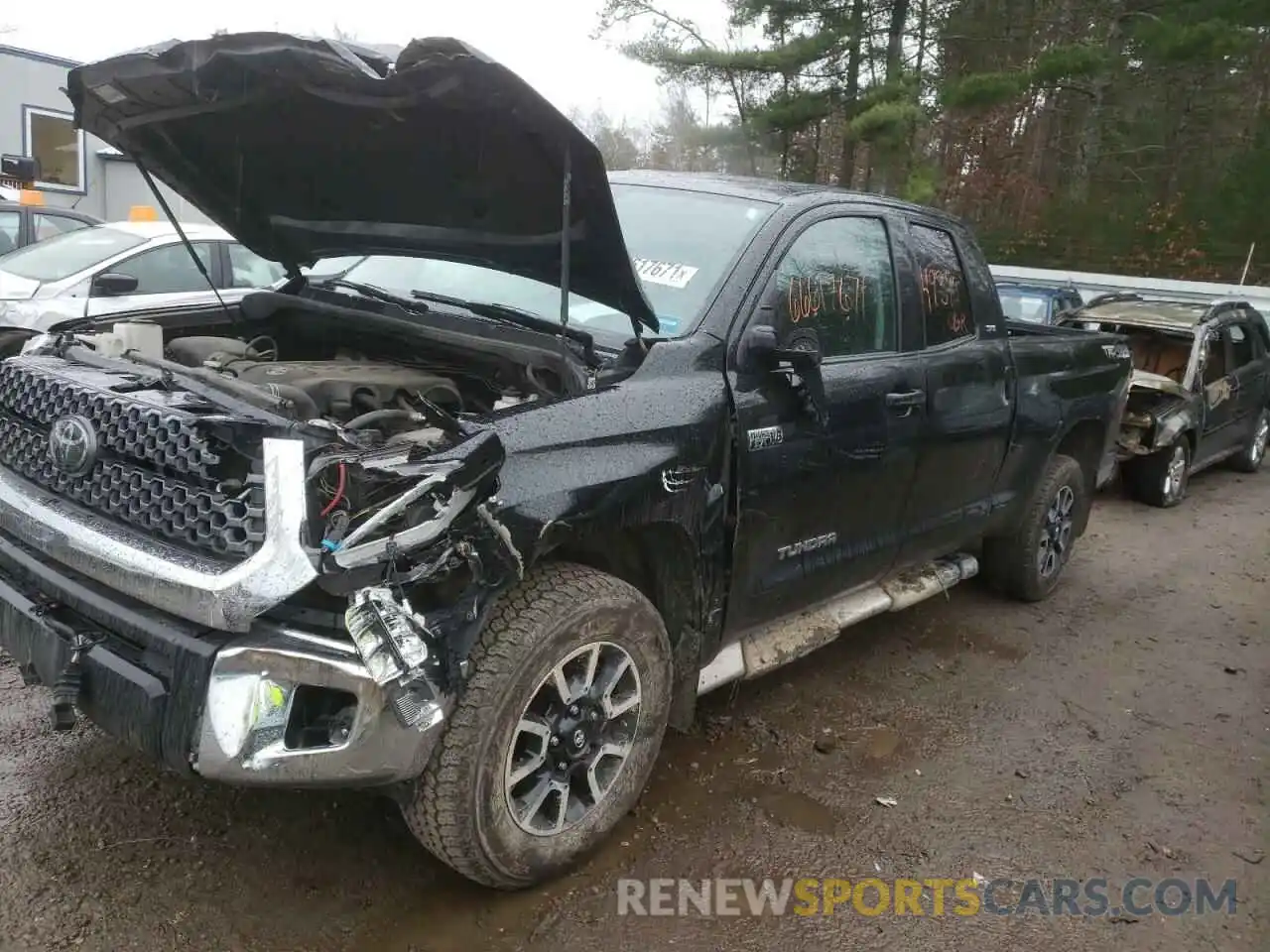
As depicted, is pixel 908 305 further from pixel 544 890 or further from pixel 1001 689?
pixel 544 890

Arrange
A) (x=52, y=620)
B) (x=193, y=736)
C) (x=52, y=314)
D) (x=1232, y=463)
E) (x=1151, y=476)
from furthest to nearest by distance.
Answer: (x=1232, y=463)
(x=1151, y=476)
(x=52, y=314)
(x=52, y=620)
(x=193, y=736)

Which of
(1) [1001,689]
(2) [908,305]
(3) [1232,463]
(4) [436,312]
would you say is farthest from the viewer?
(3) [1232,463]

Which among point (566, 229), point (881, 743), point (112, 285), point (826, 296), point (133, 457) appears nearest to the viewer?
point (133, 457)

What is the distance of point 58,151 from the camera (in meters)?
16.9

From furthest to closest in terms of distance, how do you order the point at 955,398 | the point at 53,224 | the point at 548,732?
the point at 53,224 → the point at 955,398 → the point at 548,732

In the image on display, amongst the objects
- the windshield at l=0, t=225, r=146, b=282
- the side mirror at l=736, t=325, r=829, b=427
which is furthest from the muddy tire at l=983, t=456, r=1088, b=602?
the windshield at l=0, t=225, r=146, b=282

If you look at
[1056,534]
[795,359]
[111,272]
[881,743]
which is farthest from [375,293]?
[111,272]

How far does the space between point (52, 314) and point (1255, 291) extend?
13.6 meters

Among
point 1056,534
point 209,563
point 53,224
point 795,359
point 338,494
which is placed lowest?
point 1056,534

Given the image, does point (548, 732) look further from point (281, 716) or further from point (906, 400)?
point (906, 400)

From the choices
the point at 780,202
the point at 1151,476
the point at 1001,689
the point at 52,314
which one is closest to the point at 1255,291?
the point at 1151,476

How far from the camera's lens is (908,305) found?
12.7ft

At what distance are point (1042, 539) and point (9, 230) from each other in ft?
29.3

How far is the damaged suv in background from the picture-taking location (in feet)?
25.7
